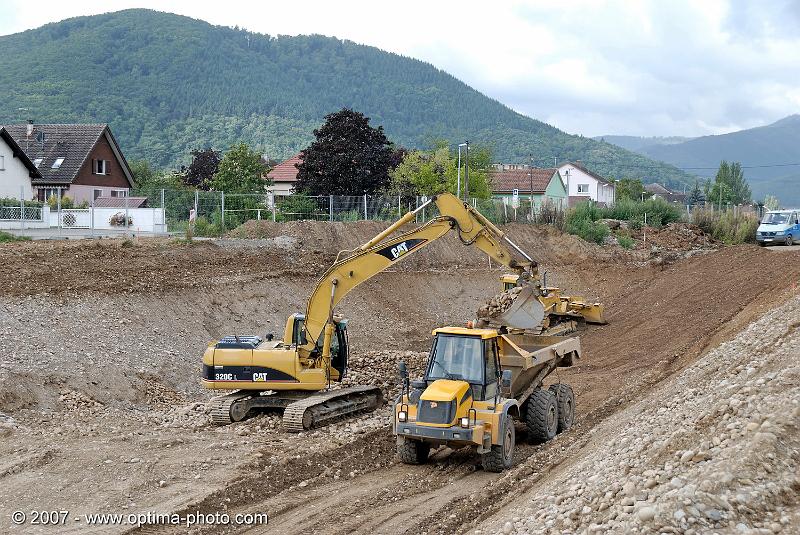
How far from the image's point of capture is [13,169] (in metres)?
49.8

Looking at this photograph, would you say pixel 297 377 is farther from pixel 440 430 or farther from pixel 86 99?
pixel 86 99

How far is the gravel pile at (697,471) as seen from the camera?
827 cm

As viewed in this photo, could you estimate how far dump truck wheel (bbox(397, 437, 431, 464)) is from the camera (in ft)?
46.4

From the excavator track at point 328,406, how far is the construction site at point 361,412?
0.14m

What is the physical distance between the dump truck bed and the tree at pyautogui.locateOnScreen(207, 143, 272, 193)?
142 feet

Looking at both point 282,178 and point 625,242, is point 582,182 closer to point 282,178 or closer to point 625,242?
point 282,178

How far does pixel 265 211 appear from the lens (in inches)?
1590

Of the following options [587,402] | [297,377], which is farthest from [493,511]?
[587,402]

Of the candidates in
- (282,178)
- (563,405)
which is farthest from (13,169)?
(563,405)

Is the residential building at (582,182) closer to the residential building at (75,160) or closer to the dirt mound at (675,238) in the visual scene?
the dirt mound at (675,238)

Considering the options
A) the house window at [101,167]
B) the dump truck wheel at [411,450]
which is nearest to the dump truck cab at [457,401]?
the dump truck wheel at [411,450]

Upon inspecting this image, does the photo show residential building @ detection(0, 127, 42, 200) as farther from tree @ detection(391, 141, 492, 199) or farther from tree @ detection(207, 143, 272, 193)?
A: tree @ detection(391, 141, 492, 199)

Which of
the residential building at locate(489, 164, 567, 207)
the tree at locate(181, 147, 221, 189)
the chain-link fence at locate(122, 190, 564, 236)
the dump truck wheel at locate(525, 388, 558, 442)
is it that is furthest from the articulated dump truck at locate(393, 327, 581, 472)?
the tree at locate(181, 147, 221, 189)

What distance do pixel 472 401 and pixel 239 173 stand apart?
50.7m
